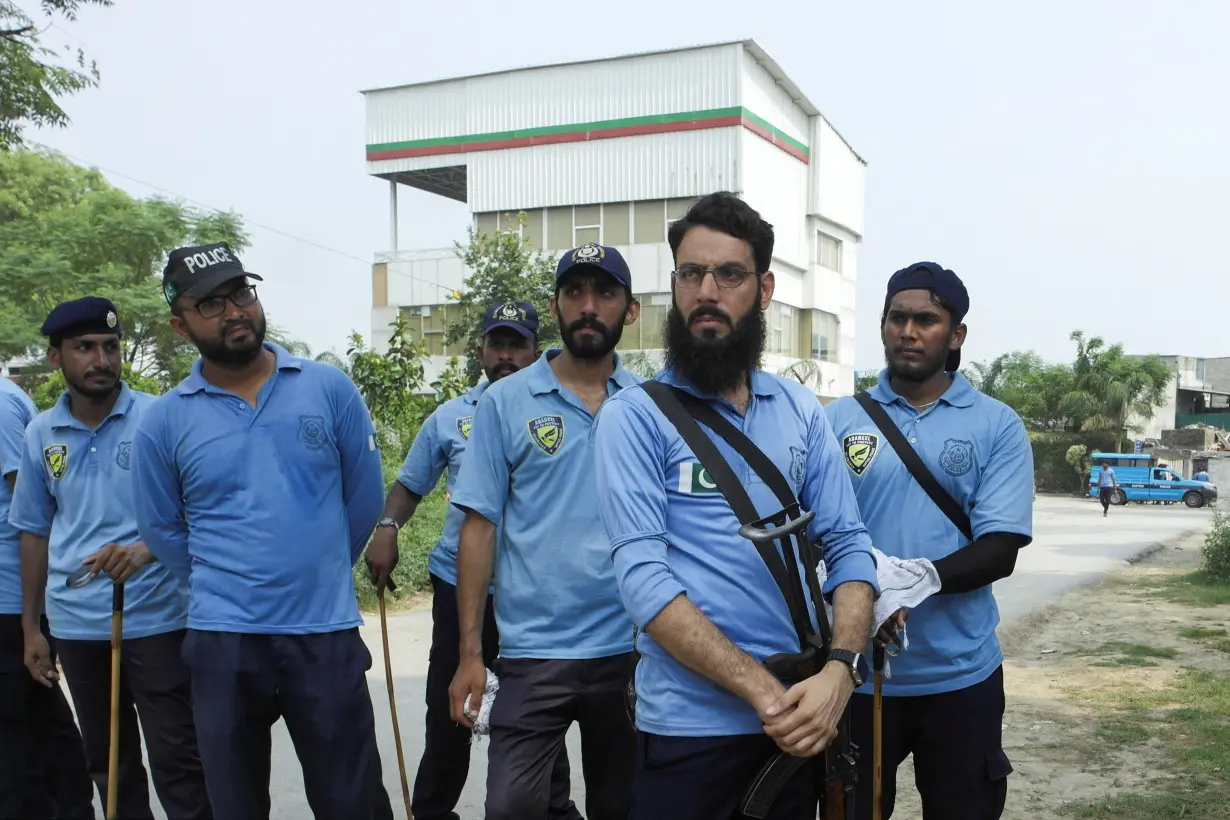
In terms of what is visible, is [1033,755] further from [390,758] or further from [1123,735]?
[390,758]

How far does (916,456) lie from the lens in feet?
12.2

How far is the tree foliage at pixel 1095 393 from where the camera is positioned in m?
49.8

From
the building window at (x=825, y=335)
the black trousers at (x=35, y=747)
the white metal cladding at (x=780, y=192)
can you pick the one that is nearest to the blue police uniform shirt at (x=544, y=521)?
the black trousers at (x=35, y=747)

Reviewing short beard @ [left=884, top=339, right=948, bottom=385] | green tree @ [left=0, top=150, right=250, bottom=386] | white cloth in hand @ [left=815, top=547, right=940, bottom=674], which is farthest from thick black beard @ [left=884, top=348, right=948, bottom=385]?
green tree @ [left=0, top=150, right=250, bottom=386]

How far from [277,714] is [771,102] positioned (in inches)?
1358

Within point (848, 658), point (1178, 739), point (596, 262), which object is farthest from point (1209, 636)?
point (848, 658)

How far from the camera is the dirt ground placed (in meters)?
5.93

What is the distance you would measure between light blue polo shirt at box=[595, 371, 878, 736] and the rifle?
0.08 feet

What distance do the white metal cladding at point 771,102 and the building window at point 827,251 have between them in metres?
3.20

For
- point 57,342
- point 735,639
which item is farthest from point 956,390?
point 57,342

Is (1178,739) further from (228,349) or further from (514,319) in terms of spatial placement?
(228,349)

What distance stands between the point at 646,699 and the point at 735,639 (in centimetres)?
26

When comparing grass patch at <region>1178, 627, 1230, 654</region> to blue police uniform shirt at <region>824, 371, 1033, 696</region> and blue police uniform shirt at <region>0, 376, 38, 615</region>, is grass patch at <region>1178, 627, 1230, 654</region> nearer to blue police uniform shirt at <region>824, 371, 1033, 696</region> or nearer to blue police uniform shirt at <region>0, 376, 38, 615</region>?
blue police uniform shirt at <region>824, 371, 1033, 696</region>

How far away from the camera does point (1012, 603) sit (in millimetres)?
13398
